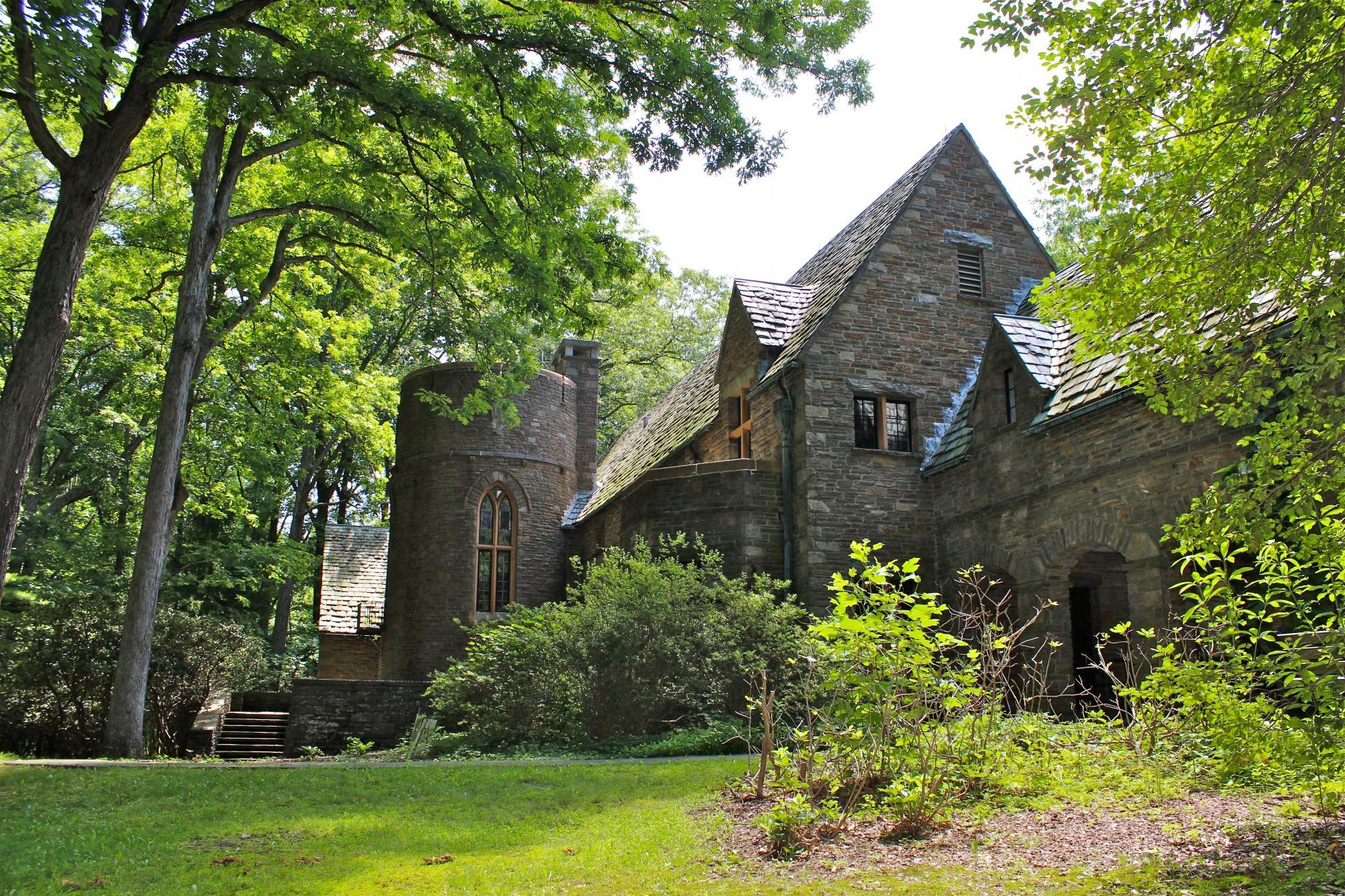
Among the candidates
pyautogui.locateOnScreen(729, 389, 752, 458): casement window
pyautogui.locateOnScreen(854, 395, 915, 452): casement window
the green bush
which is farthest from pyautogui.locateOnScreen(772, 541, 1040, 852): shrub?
pyautogui.locateOnScreen(729, 389, 752, 458): casement window

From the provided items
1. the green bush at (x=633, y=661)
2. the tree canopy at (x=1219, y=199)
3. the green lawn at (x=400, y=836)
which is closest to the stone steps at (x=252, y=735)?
the green bush at (x=633, y=661)

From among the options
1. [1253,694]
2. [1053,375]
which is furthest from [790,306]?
[1253,694]

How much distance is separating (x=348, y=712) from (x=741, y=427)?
8868mm

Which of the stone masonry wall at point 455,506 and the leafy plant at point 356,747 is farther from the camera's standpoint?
the stone masonry wall at point 455,506

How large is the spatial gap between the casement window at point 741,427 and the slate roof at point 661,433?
1.92 feet

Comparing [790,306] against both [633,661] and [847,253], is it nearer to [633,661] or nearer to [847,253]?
[847,253]

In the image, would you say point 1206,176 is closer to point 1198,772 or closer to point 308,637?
point 1198,772

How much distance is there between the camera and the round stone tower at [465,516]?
22.5m

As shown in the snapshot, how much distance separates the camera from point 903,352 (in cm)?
1756

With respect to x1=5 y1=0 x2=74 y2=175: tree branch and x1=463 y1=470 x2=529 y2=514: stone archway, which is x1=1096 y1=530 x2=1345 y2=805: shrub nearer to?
x1=5 y1=0 x2=74 y2=175: tree branch

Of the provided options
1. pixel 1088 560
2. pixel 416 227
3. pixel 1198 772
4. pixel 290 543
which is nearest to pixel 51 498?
pixel 290 543

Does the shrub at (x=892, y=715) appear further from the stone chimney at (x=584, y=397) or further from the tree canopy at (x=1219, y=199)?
the stone chimney at (x=584, y=397)

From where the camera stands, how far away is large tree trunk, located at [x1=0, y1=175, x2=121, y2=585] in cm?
912

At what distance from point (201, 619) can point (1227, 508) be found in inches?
616
